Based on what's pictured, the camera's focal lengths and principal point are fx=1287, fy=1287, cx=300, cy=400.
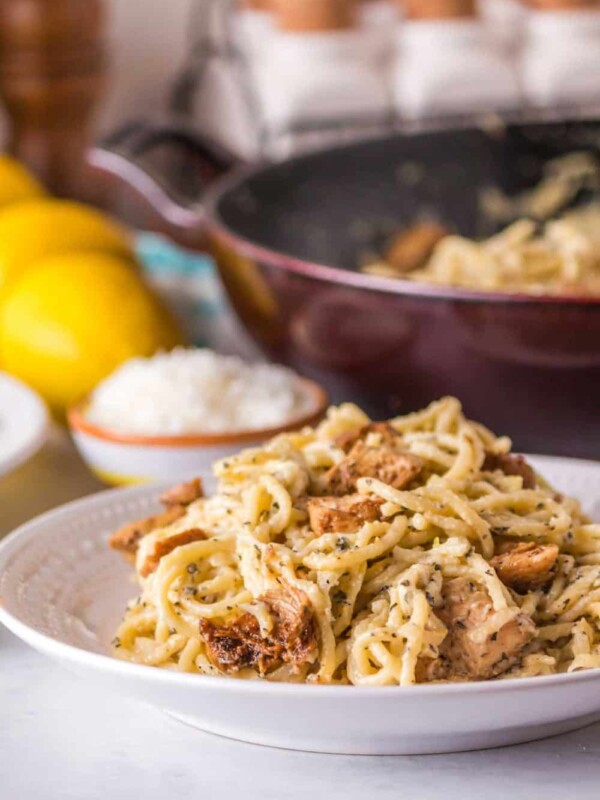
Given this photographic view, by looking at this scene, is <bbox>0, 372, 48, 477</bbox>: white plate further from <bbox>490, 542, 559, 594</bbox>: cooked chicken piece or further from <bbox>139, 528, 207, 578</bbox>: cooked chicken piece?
<bbox>490, 542, 559, 594</bbox>: cooked chicken piece

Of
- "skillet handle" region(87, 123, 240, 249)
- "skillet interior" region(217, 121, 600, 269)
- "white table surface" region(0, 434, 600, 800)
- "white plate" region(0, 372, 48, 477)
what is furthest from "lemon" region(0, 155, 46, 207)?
"white table surface" region(0, 434, 600, 800)

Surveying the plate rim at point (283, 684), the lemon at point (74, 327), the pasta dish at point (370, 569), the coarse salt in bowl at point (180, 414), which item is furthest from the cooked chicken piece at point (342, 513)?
the lemon at point (74, 327)

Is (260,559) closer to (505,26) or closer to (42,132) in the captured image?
(42,132)

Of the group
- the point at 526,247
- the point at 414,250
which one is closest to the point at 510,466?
the point at 526,247

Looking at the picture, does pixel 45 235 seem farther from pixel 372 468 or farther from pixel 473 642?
pixel 473 642

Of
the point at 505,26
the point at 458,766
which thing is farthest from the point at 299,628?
the point at 505,26

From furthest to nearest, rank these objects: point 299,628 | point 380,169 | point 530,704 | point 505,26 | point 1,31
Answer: point 505,26
point 1,31
point 380,169
point 299,628
point 530,704

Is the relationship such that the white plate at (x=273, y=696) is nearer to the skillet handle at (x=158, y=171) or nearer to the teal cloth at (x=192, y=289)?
the skillet handle at (x=158, y=171)
